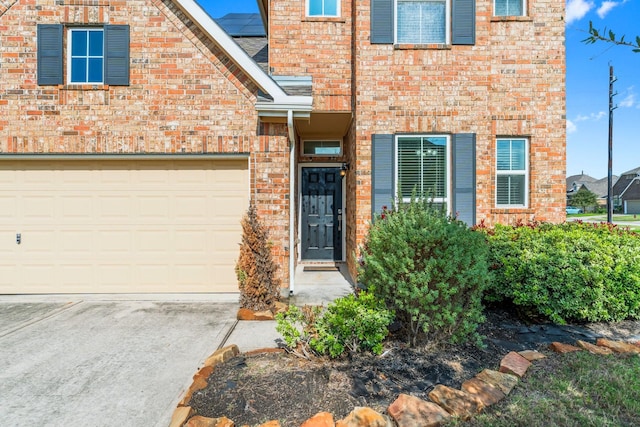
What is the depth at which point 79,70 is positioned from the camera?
5.60 meters

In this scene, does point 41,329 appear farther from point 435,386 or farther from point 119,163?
point 435,386

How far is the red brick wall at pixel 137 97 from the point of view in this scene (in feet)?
18.0

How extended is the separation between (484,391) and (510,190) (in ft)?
15.4

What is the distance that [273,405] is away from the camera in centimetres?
259

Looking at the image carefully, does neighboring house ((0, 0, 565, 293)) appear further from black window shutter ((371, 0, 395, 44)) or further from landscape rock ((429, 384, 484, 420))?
landscape rock ((429, 384, 484, 420))

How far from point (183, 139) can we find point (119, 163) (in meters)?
1.31

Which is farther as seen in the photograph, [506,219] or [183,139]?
[506,219]

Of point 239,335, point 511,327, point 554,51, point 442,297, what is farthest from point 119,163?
point 554,51

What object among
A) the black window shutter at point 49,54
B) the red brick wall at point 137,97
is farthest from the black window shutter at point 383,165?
the black window shutter at point 49,54

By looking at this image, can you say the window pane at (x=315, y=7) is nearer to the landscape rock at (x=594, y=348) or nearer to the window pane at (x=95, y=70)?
the window pane at (x=95, y=70)

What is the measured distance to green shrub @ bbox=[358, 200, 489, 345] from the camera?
129 inches

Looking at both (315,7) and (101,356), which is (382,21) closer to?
(315,7)

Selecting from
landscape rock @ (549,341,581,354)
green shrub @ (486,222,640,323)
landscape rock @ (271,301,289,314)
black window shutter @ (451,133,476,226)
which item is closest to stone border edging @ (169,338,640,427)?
landscape rock @ (549,341,581,354)

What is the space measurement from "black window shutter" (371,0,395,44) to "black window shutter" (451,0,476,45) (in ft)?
3.74
